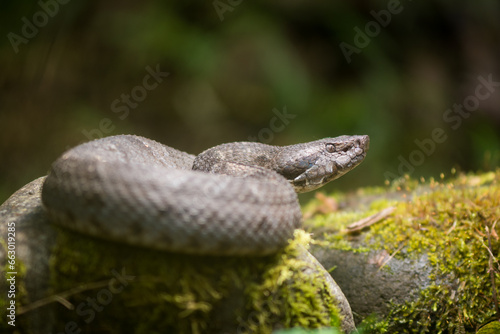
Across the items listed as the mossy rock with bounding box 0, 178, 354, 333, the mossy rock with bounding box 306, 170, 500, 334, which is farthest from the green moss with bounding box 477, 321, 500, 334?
the mossy rock with bounding box 0, 178, 354, 333

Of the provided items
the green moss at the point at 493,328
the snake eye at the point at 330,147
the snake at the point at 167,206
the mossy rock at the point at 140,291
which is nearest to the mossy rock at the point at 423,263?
the green moss at the point at 493,328

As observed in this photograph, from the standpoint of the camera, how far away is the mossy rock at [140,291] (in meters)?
3.11

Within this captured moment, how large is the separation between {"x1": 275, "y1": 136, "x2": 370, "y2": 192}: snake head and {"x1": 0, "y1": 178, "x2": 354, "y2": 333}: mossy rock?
52.9 inches

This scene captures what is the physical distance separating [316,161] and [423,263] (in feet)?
4.91

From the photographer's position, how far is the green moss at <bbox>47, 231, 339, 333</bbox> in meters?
3.10

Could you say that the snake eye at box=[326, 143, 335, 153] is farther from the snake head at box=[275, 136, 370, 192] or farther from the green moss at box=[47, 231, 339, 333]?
the green moss at box=[47, 231, 339, 333]

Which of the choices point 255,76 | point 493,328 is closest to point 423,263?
point 493,328

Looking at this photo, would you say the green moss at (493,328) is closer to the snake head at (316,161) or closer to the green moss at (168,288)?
the green moss at (168,288)

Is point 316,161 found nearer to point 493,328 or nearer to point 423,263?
point 423,263

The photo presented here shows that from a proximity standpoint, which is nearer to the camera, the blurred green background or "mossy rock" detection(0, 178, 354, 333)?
"mossy rock" detection(0, 178, 354, 333)

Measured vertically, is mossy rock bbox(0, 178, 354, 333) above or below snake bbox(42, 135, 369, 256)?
below

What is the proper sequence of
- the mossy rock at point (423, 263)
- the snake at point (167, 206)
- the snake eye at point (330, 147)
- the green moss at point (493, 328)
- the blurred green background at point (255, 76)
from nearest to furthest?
1. the snake at point (167, 206)
2. the green moss at point (493, 328)
3. the mossy rock at point (423, 263)
4. the snake eye at point (330, 147)
5. the blurred green background at point (255, 76)

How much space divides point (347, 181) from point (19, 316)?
9197 millimetres

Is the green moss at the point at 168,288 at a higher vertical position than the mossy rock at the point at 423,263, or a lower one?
higher
